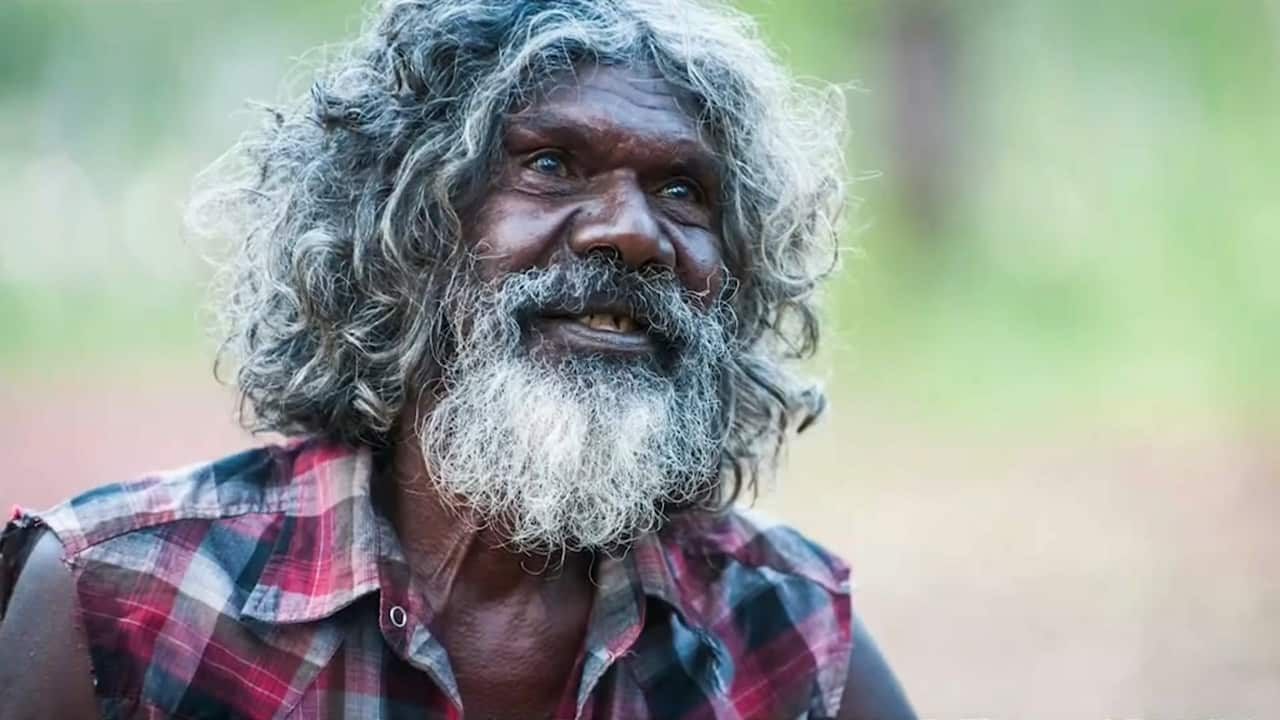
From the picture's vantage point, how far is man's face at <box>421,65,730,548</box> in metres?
2.30

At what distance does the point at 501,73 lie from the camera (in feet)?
7.90

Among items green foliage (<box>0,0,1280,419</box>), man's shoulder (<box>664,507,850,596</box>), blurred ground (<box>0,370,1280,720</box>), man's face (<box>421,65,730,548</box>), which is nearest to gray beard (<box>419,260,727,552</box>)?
man's face (<box>421,65,730,548</box>)

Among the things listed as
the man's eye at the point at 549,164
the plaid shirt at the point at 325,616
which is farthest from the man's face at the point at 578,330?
the plaid shirt at the point at 325,616

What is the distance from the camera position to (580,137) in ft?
7.75

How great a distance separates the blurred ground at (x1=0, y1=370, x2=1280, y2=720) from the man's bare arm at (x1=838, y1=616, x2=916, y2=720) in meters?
2.23

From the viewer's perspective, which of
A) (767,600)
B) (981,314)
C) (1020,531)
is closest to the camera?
(767,600)

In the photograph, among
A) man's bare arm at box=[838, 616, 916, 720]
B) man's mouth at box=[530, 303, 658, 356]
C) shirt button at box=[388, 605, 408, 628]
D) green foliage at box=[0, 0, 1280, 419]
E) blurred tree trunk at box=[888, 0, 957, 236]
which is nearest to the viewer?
shirt button at box=[388, 605, 408, 628]

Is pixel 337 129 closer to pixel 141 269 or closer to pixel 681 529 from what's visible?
pixel 681 529

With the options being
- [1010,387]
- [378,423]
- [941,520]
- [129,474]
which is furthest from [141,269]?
[378,423]

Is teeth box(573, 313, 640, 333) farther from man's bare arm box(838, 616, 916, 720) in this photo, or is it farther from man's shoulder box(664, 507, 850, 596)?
man's bare arm box(838, 616, 916, 720)

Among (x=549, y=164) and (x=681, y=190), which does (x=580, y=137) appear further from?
(x=681, y=190)

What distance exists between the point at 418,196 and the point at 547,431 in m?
0.47

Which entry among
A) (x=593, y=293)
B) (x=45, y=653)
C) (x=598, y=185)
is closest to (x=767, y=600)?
(x=593, y=293)

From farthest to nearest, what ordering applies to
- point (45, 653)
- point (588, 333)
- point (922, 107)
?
point (922, 107) → point (588, 333) → point (45, 653)
